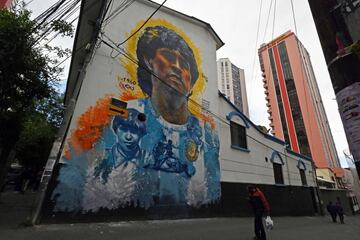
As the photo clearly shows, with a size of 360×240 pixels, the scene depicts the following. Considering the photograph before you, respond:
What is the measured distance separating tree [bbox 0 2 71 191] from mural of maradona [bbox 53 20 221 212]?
268 cm

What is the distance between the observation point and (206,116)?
1221cm

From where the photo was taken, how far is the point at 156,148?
9562 millimetres

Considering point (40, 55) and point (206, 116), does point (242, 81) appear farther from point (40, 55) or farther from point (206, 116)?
point (40, 55)

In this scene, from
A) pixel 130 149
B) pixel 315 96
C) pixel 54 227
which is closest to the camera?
pixel 54 227

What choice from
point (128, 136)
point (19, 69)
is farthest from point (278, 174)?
point (19, 69)

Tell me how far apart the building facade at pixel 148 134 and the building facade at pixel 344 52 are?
22.3 feet

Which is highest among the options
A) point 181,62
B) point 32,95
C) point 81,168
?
point 181,62

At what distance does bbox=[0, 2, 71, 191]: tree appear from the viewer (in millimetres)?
6973

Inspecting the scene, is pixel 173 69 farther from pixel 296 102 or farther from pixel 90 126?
pixel 296 102

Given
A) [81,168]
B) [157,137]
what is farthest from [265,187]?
[81,168]

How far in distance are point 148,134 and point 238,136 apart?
6.45 m

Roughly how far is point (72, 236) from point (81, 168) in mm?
2249

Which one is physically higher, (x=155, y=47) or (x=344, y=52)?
(x=155, y=47)

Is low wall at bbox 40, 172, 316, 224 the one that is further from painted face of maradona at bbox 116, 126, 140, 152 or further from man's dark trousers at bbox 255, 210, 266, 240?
man's dark trousers at bbox 255, 210, 266, 240
